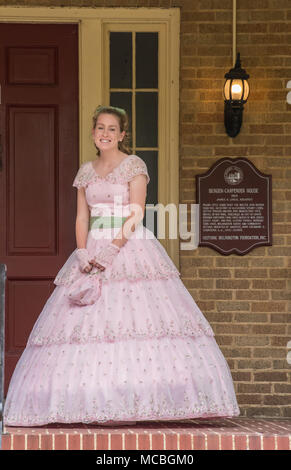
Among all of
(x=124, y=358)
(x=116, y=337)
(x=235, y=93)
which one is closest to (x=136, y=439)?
(x=124, y=358)

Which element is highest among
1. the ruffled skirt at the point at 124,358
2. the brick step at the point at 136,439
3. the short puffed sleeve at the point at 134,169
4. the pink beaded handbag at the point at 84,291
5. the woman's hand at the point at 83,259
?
the short puffed sleeve at the point at 134,169

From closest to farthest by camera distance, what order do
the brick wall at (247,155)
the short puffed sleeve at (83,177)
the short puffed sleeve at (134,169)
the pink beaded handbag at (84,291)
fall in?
the pink beaded handbag at (84,291) → the short puffed sleeve at (134,169) → the short puffed sleeve at (83,177) → the brick wall at (247,155)

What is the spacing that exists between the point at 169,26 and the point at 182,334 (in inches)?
109

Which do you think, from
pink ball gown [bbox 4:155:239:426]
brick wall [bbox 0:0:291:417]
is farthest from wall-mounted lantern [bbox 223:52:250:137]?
pink ball gown [bbox 4:155:239:426]

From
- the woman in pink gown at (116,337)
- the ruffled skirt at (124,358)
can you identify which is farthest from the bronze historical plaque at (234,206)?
the ruffled skirt at (124,358)

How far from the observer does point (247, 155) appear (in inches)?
322

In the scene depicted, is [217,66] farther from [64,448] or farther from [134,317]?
[64,448]

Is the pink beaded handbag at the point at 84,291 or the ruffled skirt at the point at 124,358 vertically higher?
the pink beaded handbag at the point at 84,291

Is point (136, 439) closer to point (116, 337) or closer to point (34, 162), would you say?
point (116, 337)

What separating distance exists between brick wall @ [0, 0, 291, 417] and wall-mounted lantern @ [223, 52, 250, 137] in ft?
0.53

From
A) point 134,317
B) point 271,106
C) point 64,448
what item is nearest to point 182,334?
point 134,317

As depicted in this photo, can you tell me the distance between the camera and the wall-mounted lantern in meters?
7.89

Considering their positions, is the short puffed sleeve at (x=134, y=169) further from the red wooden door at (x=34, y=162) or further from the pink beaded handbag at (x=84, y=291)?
the red wooden door at (x=34, y=162)

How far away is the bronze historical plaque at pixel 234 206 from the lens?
814 cm
